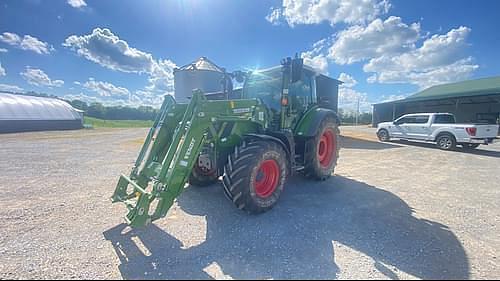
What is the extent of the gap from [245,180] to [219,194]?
1.46 m

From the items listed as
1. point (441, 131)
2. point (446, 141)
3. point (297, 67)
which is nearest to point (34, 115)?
point (297, 67)

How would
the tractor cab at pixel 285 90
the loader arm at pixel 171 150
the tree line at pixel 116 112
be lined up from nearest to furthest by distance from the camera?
the loader arm at pixel 171 150, the tractor cab at pixel 285 90, the tree line at pixel 116 112

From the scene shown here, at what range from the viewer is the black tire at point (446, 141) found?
10.8 m

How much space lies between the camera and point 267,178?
4.04 meters

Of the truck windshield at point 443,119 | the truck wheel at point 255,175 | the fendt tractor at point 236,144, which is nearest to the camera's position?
Result: the fendt tractor at point 236,144

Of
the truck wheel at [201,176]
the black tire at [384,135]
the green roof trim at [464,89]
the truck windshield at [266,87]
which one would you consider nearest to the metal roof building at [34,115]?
the truck wheel at [201,176]

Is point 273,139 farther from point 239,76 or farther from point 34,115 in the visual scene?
point 34,115

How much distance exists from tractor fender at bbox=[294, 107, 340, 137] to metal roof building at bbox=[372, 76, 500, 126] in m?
21.3

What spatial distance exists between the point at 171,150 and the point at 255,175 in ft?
4.15

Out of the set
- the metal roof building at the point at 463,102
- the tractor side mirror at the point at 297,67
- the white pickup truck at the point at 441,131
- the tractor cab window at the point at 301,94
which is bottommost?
the white pickup truck at the point at 441,131

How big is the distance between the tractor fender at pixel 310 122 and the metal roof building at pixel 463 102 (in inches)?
839

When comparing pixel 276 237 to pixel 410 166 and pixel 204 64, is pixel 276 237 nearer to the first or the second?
pixel 410 166

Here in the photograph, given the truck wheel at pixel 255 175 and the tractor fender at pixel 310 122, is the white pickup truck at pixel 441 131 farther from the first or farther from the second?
the truck wheel at pixel 255 175

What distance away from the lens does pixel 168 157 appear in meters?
3.24
